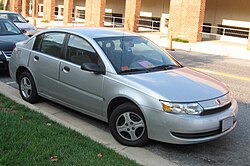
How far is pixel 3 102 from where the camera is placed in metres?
6.14

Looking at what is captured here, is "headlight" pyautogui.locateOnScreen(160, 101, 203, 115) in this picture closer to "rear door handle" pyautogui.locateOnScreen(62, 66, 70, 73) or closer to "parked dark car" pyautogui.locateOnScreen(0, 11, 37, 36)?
"rear door handle" pyautogui.locateOnScreen(62, 66, 70, 73)

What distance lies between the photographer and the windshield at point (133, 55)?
5.34m

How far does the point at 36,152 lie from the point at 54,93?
210cm

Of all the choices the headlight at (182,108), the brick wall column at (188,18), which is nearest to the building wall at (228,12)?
Result: the brick wall column at (188,18)

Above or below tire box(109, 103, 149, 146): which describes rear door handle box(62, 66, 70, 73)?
above

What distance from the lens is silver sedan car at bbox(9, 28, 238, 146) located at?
4.52m

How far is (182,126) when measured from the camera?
4.43 metres

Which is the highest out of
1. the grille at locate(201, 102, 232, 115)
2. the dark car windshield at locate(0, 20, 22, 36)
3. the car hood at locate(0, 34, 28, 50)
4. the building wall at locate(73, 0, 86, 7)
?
the building wall at locate(73, 0, 86, 7)

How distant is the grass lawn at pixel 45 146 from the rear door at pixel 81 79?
553mm

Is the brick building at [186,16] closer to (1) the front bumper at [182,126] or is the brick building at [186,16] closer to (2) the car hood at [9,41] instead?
(2) the car hood at [9,41]

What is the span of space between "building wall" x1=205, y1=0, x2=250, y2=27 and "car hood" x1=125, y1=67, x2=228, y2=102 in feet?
71.9

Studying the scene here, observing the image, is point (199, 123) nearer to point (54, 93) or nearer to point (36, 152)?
point (36, 152)

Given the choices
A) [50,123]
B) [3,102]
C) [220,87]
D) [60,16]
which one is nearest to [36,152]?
[50,123]

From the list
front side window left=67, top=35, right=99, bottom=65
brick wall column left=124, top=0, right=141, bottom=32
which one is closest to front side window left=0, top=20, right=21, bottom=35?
front side window left=67, top=35, right=99, bottom=65
